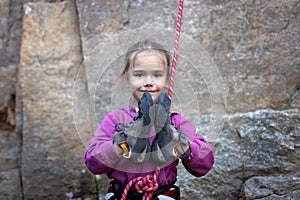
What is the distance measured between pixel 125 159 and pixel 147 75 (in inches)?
10.9

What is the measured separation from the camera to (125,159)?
158 cm

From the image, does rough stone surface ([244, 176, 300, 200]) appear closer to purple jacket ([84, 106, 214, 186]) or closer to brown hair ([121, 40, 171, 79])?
purple jacket ([84, 106, 214, 186])

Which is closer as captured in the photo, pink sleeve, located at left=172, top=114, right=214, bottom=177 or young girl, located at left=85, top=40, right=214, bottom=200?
young girl, located at left=85, top=40, right=214, bottom=200

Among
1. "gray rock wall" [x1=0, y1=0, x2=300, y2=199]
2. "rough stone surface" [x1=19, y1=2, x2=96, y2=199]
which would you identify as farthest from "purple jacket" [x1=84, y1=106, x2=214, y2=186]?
"rough stone surface" [x1=19, y1=2, x2=96, y2=199]

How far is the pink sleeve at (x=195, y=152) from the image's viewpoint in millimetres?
1589

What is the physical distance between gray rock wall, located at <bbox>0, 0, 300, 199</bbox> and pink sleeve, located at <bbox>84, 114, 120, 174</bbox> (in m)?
0.43

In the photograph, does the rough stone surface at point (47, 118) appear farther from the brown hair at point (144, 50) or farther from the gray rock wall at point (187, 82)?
the brown hair at point (144, 50)

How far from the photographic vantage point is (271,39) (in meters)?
2.15

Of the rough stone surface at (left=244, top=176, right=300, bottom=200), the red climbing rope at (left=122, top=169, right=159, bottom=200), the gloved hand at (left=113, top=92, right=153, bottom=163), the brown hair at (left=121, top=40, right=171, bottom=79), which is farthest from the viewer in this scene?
the rough stone surface at (left=244, top=176, right=300, bottom=200)

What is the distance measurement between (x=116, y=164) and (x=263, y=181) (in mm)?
750

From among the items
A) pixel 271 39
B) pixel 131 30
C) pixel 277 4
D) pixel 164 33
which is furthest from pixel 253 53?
pixel 131 30

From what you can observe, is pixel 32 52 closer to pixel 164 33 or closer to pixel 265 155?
pixel 164 33

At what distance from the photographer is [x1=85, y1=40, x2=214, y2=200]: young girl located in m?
1.48

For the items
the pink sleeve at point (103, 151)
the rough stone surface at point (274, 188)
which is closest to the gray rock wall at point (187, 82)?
the rough stone surface at point (274, 188)
